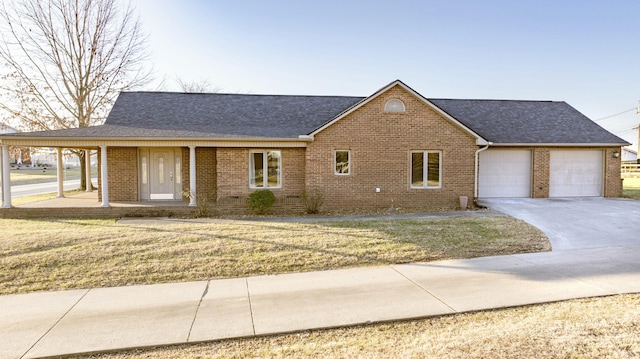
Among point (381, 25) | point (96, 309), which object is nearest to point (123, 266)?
point (96, 309)

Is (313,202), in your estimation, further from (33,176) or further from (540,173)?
(33,176)

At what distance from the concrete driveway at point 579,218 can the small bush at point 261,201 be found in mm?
8341

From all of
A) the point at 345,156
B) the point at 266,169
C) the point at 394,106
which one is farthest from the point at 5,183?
the point at 394,106

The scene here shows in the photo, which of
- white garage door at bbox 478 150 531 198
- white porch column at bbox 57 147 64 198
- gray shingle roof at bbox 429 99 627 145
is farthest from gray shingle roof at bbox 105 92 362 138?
A: white garage door at bbox 478 150 531 198

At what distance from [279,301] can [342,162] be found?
9.26m

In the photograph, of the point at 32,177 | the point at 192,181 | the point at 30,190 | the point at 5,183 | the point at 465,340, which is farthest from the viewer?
the point at 32,177

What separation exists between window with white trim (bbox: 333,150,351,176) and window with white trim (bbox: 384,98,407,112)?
2.29 m

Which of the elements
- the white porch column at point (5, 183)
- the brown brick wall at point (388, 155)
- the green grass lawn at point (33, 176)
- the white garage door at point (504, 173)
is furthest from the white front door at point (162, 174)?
the green grass lawn at point (33, 176)

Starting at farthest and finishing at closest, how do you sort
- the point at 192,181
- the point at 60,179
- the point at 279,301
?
the point at 60,179, the point at 192,181, the point at 279,301

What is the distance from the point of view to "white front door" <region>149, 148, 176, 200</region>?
1531 centimetres

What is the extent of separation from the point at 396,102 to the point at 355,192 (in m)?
3.86

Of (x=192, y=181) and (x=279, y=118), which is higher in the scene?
(x=279, y=118)

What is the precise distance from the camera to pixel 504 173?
16.0 metres

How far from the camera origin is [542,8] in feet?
54.9
